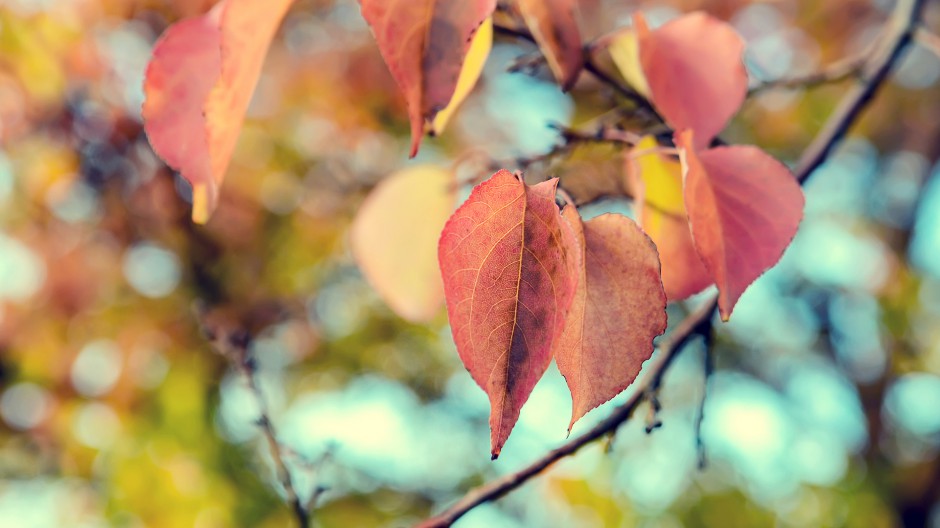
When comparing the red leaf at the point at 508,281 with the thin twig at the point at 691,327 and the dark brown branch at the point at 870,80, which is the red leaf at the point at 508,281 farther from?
the dark brown branch at the point at 870,80

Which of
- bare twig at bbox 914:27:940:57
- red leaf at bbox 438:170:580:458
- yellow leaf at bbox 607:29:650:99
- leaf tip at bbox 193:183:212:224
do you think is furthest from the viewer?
bare twig at bbox 914:27:940:57

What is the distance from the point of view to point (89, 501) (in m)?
1.92

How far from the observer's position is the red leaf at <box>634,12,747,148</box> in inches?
17.9

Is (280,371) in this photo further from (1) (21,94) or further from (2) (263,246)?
(1) (21,94)

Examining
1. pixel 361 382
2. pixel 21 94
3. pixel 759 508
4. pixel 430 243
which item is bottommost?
pixel 361 382

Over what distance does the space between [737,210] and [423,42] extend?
18 cm

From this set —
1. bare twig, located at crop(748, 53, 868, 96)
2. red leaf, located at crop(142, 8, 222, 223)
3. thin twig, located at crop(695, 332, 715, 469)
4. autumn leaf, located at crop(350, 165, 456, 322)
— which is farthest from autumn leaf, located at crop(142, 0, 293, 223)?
bare twig, located at crop(748, 53, 868, 96)

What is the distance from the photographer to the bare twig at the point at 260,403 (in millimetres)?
508

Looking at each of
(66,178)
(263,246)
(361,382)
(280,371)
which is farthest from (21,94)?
(361,382)

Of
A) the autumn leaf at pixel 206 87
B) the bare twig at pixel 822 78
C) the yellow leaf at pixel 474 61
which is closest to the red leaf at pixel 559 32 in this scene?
the yellow leaf at pixel 474 61

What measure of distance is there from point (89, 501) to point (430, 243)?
1.74m

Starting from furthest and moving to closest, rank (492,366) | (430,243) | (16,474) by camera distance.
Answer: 1. (16,474)
2. (430,243)
3. (492,366)

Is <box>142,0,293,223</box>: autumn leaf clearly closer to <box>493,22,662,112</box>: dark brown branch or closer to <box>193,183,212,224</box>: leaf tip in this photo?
<box>193,183,212,224</box>: leaf tip

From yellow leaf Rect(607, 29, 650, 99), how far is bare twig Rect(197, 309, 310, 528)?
14.7 inches
